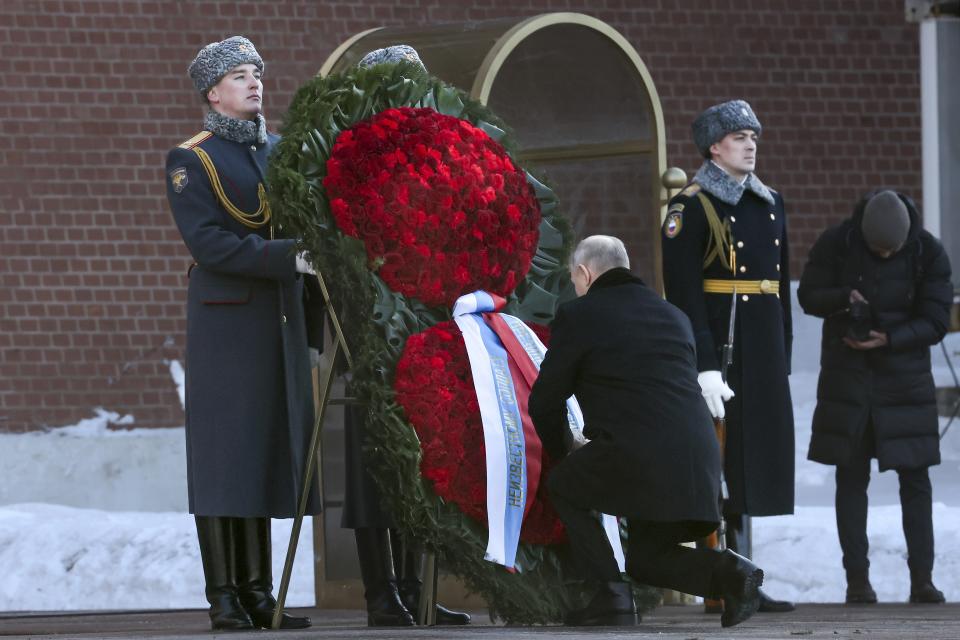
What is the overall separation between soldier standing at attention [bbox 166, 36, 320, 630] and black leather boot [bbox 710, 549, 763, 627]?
1.15 metres

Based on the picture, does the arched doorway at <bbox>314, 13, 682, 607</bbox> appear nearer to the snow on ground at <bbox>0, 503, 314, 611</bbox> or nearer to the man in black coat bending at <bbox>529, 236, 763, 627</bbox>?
the snow on ground at <bbox>0, 503, 314, 611</bbox>

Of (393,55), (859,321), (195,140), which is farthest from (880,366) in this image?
(195,140)

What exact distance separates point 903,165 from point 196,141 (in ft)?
21.0

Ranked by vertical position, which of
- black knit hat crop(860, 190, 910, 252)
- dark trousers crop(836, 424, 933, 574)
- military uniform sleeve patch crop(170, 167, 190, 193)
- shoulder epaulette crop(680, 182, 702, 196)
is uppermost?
military uniform sleeve patch crop(170, 167, 190, 193)

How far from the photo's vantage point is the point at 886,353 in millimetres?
7480

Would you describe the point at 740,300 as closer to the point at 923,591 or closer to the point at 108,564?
the point at 923,591

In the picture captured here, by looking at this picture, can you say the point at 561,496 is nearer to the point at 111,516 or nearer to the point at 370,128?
the point at 370,128

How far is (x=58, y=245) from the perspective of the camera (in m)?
10.0

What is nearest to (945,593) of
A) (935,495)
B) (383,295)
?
(935,495)

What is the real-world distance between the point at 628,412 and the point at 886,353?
262 cm

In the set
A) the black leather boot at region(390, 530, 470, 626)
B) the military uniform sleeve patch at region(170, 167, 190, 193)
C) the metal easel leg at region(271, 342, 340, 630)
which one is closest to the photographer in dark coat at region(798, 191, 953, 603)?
the black leather boot at region(390, 530, 470, 626)

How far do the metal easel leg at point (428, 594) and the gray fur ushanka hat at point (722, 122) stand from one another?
1707 mm

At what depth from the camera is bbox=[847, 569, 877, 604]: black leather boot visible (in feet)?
24.1

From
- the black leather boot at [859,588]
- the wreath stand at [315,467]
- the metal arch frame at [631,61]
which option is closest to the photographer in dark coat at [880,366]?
the black leather boot at [859,588]
